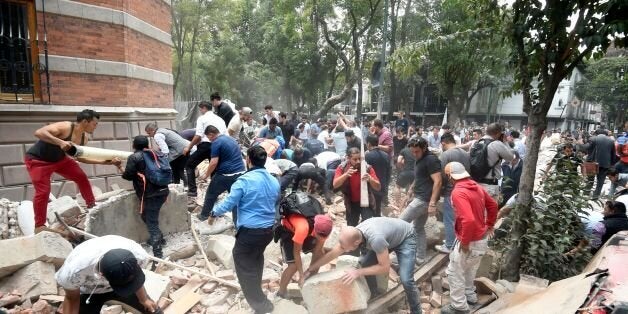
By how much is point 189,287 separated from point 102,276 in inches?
73.9

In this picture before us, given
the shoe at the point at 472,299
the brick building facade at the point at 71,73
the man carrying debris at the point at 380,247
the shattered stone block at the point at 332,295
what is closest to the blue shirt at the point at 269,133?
the brick building facade at the point at 71,73

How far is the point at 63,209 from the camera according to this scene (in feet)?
17.2

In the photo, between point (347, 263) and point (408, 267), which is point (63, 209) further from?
point (408, 267)

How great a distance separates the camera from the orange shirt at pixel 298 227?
368 cm

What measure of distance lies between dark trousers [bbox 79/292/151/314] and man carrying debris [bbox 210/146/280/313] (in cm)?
102

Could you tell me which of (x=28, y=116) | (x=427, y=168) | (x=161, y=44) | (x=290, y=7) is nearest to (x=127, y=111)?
(x=28, y=116)

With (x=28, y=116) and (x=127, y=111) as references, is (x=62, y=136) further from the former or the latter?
(x=127, y=111)

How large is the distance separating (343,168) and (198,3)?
59.2 ft

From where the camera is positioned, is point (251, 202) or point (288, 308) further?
point (288, 308)

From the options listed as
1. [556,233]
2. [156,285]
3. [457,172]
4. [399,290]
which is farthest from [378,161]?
[156,285]

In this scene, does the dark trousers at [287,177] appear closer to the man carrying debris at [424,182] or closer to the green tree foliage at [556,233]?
the man carrying debris at [424,182]

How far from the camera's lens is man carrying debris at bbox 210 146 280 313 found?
3736mm

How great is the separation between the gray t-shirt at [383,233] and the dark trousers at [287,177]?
2646 mm

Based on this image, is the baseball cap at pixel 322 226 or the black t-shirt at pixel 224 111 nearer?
the baseball cap at pixel 322 226
